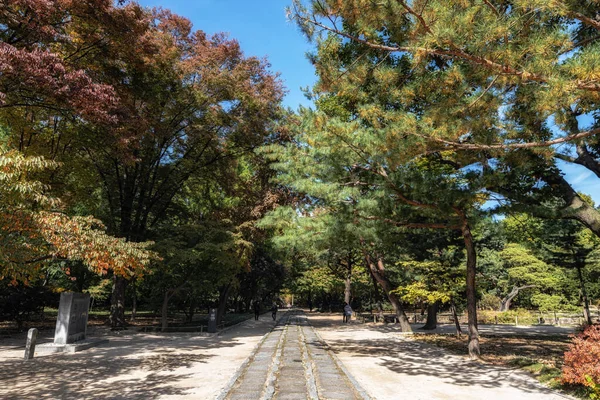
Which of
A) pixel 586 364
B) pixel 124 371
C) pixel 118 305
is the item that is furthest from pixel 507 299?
pixel 124 371

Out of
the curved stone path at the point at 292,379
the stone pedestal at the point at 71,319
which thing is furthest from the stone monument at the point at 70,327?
the curved stone path at the point at 292,379

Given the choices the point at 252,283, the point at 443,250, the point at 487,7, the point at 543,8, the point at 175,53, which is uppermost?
the point at 175,53

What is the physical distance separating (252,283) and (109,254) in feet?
82.4

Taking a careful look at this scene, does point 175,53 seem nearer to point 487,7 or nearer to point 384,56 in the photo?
point 384,56

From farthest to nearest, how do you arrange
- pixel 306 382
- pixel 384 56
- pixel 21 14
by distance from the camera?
1. pixel 21 14
2. pixel 384 56
3. pixel 306 382

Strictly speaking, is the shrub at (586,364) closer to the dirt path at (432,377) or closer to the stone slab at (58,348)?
the dirt path at (432,377)

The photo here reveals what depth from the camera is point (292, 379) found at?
7332 millimetres

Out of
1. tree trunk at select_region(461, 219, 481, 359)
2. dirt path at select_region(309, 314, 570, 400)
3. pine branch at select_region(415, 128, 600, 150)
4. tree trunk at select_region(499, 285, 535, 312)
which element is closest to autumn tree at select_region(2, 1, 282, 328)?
pine branch at select_region(415, 128, 600, 150)

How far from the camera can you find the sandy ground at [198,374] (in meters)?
6.70

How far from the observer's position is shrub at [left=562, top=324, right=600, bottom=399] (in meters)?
5.95

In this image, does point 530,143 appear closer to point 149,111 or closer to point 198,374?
point 198,374

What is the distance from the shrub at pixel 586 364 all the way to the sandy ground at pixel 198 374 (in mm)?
539

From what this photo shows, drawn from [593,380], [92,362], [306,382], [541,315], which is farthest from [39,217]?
[541,315]

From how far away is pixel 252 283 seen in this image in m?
33.0
